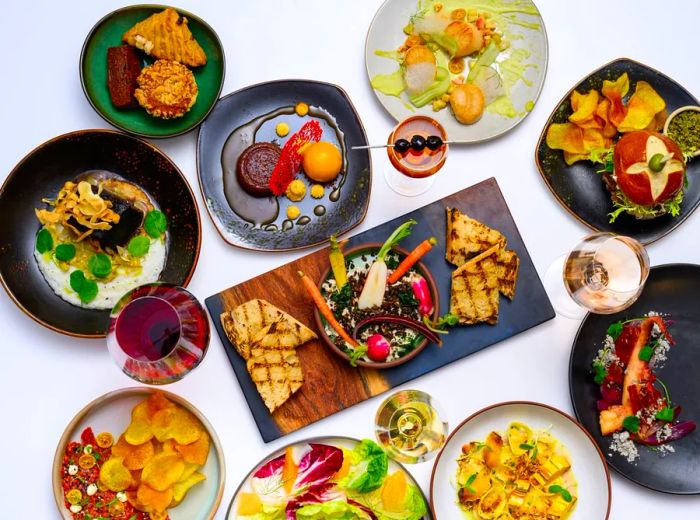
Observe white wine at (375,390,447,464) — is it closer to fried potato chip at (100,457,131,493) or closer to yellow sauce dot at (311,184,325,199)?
yellow sauce dot at (311,184,325,199)

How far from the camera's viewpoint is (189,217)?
2.88m

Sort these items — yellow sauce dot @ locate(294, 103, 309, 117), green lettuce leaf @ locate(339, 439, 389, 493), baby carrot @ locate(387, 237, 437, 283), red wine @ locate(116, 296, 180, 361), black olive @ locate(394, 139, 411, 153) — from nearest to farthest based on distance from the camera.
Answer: red wine @ locate(116, 296, 180, 361), green lettuce leaf @ locate(339, 439, 389, 493), black olive @ locate(394, 139, 411, 153), baby carrot @ locate(387, 237, 437, 283), yellow sauce dot @ locate(294, 103, 309, 117)

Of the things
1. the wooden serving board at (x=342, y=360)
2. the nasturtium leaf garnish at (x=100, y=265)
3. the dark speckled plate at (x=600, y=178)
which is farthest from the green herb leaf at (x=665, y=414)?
the nasturtium leaf garnish at (x=100, y=265)

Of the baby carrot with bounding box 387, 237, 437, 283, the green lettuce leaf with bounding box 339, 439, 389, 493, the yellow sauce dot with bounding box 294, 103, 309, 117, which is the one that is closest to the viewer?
the green lettuce leaf with bounding box 339, 439, 389, 493

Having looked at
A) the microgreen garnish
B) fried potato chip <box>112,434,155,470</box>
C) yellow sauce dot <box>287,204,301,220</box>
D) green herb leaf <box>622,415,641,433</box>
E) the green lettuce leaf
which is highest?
yellow sauce dot <box>287,204,301,220</box>

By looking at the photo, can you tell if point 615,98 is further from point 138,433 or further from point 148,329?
point 138,433

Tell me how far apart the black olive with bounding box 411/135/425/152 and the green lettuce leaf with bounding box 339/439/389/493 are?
1.18 meters

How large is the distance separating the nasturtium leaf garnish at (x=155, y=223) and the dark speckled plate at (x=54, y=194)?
49 millimetres

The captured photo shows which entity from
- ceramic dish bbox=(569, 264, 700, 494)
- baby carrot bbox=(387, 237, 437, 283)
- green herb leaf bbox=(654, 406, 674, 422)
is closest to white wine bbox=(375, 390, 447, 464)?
baby carrot bbox=(387, 237, 437, 283)

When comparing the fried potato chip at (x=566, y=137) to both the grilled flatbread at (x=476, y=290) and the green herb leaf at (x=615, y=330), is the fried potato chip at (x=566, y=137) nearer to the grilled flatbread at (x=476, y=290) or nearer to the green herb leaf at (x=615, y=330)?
the grilled flatbread at (x=476, y=290)

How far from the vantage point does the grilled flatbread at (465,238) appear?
9.75 ft

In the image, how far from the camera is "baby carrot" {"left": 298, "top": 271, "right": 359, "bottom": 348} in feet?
9.30

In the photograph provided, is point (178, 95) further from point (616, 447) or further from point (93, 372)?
point (616, 447)

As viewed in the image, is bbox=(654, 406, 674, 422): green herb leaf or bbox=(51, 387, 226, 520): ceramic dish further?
bbox=(654, 406, 674, 422): green herb leaf
